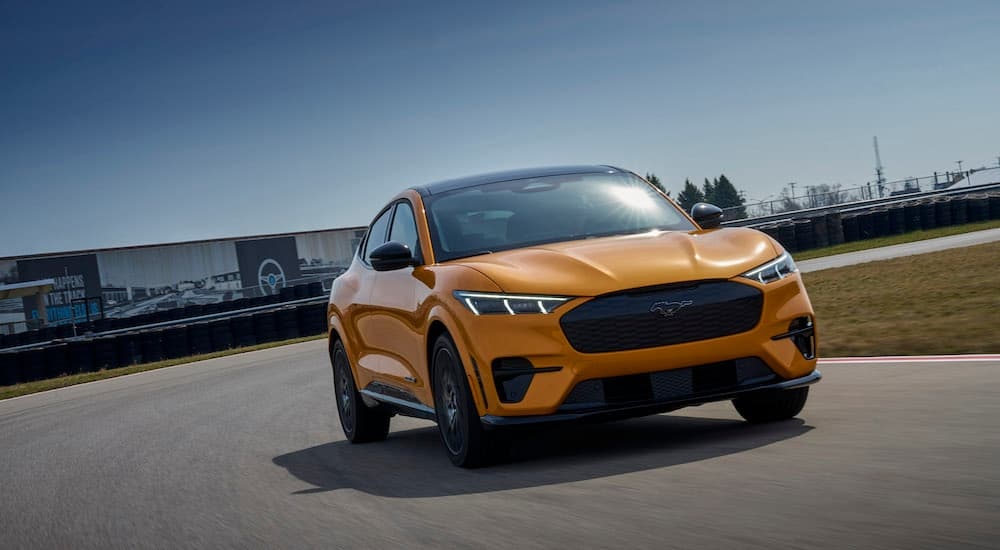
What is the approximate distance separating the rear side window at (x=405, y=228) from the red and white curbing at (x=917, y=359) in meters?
3.57

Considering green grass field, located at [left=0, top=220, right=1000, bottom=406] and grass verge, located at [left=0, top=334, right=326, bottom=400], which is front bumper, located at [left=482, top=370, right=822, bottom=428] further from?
grass verge, located at [left=0, top=334, right=326, bottom=400]

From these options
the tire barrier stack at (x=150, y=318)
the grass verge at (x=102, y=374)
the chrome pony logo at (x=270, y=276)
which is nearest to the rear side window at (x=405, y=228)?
the grass verge at (x=102, y=374)

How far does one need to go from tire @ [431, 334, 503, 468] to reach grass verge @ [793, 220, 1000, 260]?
26.3 m

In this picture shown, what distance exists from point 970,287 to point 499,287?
9689mm

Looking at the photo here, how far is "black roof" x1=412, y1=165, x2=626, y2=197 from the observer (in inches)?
313

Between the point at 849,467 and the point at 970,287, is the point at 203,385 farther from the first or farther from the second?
the point at 849,467

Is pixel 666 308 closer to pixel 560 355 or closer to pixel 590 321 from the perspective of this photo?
pixel 590 321

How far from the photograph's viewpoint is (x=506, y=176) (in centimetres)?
803

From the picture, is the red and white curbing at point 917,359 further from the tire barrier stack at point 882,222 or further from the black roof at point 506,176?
the tire barrier stack at point 882,222

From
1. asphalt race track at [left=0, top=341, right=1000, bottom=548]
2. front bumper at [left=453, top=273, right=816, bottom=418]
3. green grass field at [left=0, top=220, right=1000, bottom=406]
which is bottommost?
green grass field at [left=0, top=220, right=1000, bottom=406]

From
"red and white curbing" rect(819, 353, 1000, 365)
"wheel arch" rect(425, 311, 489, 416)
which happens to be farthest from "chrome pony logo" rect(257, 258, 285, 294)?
"wheel arch" rect(425, 311, 489, 416)

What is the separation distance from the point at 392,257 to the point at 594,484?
2.30 metres

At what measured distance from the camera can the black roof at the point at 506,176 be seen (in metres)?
7.96

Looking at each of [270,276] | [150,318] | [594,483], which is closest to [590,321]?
[594,483]
